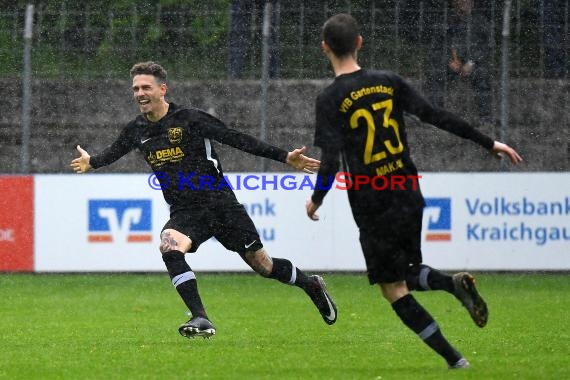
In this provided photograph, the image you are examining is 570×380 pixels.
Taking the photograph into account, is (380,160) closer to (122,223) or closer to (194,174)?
(194,174)

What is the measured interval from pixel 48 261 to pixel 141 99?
6.16 meters

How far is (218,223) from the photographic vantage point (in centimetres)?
920

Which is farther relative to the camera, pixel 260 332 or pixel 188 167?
pixel 260 332

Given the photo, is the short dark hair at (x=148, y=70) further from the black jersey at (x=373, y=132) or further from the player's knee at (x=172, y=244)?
the black jersey at (x=373, y=132)

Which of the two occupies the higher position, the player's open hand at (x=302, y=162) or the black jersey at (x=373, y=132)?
the black jersey at (x=373, y=132)

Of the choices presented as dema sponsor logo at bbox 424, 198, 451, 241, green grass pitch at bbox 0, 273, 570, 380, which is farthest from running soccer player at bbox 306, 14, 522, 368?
dema sponsor logo at bbox 424, 198, 451, 241

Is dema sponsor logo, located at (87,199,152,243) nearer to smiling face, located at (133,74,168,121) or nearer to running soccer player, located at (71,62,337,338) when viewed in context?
running soccer player, located at (71,62,337,338)

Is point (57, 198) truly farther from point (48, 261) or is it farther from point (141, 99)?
point (141, 99)

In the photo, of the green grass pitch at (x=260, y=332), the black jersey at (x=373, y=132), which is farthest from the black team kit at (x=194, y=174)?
the black jersey at (x=373, y=132)

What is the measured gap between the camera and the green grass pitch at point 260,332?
743 centimetres

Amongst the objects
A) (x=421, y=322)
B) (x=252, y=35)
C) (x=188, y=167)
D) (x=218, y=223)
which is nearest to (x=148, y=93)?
(x=188, y=167)

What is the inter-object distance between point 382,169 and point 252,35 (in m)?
8.65

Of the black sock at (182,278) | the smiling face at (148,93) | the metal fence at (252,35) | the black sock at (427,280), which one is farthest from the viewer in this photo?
the metal fence at (252,35)

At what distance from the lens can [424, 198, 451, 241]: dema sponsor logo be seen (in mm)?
14609
